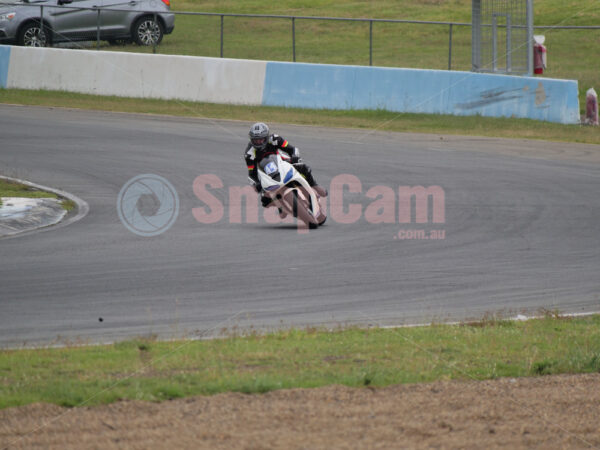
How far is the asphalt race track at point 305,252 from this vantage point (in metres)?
8.94

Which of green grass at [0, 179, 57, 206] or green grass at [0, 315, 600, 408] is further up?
green grass at [0, 179, 57, 206]

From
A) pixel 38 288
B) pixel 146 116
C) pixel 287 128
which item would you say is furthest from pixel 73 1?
pixel 38 288

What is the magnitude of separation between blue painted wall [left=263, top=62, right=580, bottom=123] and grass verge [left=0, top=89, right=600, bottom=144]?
34 cm

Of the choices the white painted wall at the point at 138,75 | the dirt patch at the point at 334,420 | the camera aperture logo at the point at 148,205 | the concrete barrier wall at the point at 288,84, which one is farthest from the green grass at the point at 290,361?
the white painted wall at the point at 138,75

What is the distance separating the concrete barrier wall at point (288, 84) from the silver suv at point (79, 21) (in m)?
1.69

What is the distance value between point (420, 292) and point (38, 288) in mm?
4205

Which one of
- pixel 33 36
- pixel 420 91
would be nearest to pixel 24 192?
pixel 420 91

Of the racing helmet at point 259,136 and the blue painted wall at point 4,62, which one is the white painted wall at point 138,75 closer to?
the blue painted wall at point 4,62

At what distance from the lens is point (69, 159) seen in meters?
18.5

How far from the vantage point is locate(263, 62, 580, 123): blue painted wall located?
75.8 feet

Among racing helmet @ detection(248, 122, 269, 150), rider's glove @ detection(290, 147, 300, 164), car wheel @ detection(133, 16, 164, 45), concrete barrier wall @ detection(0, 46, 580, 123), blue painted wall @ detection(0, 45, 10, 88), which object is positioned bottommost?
rider's glove @ detection(290, 147, 300, 164)

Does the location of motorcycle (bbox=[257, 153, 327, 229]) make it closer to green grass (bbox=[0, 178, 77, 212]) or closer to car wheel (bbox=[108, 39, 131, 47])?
green grass (bbox=[0, 178, 77, 212])

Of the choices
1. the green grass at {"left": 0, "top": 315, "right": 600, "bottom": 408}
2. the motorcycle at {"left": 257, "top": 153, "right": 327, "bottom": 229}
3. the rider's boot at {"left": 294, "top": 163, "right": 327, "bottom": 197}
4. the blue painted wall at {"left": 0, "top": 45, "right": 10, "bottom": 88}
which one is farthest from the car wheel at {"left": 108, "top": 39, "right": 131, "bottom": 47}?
the green grass at {"left": 0, "top": 315, "right": 600, "bottom": 408}

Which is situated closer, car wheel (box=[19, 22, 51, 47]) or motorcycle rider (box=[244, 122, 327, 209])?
motorcycle rider (box=[244, 122, 327, 209])
